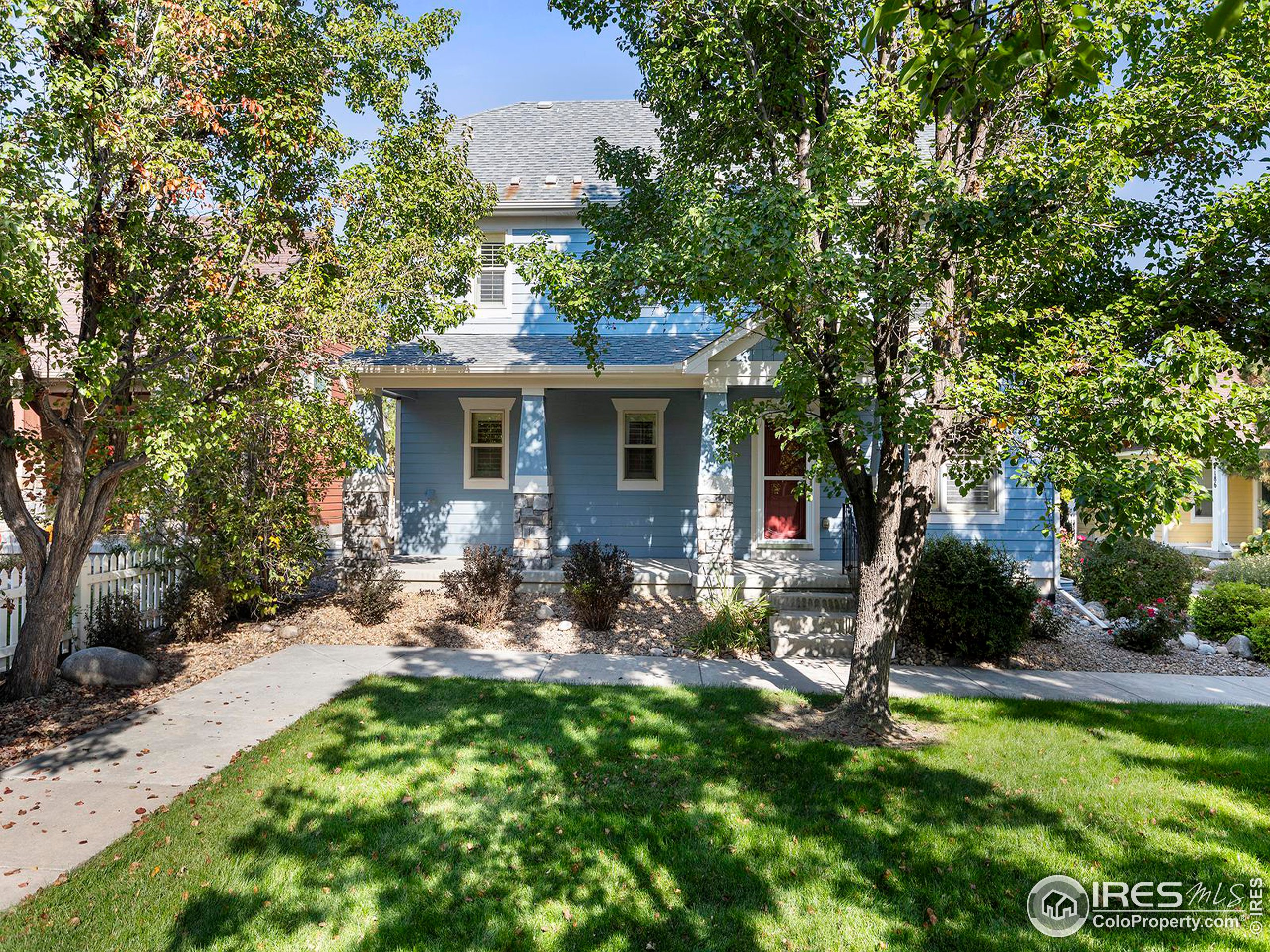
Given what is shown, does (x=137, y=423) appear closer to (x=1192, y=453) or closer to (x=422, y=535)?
(x=422, y=535)

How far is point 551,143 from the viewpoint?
14.1 meters

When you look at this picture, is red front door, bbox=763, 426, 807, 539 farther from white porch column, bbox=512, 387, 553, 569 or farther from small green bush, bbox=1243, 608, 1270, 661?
small green bush, bbox=1243, 608, 1270, 661

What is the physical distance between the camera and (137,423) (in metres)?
5.92

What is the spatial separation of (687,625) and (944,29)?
763 cm

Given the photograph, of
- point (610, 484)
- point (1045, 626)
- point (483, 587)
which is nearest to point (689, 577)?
point (610, 484)

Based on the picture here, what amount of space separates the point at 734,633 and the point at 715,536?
1.87m

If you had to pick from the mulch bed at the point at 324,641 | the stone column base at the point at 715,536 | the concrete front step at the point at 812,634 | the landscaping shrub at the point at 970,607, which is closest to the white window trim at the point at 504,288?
the mulch bed at the point at 324,641

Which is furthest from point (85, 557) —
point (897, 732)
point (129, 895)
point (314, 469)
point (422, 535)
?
point (897, 732)

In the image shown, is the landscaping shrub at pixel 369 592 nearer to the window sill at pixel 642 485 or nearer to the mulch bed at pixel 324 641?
the mulch bed at pixel 324 641

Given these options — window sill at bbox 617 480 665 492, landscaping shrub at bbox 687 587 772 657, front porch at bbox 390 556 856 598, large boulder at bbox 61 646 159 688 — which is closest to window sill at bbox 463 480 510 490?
front porch at bbox 390 556 856 598

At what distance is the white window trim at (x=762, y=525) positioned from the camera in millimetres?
11609

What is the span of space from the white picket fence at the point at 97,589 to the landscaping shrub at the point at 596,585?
498cm

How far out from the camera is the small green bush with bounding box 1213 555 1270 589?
10648 millimetres

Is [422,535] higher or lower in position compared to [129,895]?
higher
